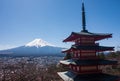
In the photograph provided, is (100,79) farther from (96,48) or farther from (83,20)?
(83,20)

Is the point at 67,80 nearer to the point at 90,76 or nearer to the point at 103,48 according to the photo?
the point at 90,76

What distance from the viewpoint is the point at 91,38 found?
16.3 meters

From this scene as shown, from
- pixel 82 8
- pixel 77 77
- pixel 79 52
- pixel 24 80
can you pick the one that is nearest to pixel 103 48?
pixel 79 52

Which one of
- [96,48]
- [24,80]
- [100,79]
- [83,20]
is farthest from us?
[24,80]

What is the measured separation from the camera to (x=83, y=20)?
57.9 ft

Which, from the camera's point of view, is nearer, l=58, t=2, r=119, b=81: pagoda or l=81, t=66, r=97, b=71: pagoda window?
l=58, t=2, r=119, b=81: pagoda

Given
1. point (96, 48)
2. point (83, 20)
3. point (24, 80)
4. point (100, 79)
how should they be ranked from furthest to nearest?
point (24, 80)
point (83, 20)
point (96, 48)
point (100, 79)

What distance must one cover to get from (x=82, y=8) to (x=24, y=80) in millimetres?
22928

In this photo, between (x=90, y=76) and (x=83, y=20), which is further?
(x=83, y=20)

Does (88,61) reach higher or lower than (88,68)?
higher

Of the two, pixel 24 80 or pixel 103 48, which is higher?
pixel 103 48

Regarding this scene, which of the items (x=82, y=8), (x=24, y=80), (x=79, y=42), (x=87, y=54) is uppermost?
(x=82, y=8)

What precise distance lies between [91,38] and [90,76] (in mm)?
3510

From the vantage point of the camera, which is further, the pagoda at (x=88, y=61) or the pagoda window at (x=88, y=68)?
the pagoda window at (x=88, y=68)
